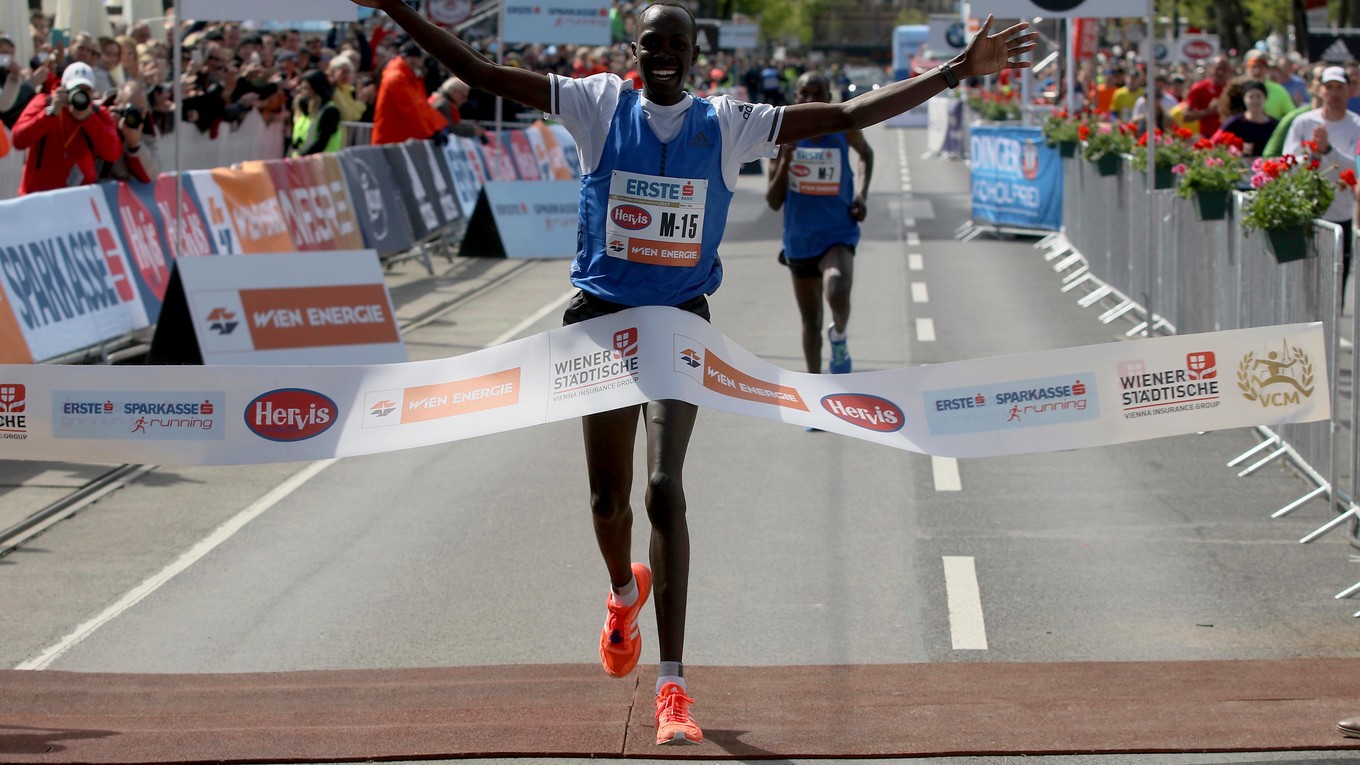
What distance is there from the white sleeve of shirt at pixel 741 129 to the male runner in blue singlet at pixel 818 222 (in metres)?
5.14

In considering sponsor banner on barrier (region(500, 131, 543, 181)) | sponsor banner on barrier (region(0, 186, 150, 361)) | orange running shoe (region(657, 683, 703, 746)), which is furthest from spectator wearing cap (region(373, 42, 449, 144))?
orange running shoe (region(657, 683, 703, 746))

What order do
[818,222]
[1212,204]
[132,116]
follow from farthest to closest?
[132,116] → [1212,204] → [818,222]

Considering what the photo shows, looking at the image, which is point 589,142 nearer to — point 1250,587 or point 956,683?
point 956,683

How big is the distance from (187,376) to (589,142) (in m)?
1.59

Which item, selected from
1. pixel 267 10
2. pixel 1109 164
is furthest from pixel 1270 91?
pixel 267 10

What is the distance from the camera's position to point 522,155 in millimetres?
24594

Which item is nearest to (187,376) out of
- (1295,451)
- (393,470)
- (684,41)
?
(684,41)

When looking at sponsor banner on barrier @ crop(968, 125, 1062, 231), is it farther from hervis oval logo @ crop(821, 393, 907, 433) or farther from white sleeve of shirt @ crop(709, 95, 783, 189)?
white sleeve of shirt @ crop(709, 95, 783, 189)

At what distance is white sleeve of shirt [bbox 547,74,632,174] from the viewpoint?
5125 mm

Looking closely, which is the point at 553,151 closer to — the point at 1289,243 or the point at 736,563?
the point at 1289,243

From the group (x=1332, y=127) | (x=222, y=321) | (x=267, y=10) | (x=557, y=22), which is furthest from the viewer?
(x=557, y=22)

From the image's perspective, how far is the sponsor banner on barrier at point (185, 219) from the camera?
13086 mm

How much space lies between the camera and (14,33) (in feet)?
54.3

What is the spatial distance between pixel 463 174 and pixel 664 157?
1700 cm
